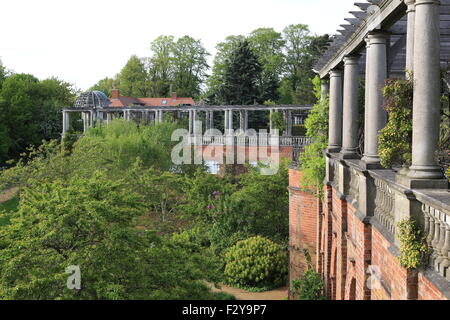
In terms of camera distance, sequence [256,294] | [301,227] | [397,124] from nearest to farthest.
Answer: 1. [397,124]
2. [301,227]
3. [256,294]

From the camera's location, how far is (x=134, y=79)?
7494 cm

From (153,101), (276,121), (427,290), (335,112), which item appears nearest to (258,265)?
(335,112)

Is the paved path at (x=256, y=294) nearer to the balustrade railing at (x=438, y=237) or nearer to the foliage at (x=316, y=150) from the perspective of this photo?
the foliage at (x=316, y=150)

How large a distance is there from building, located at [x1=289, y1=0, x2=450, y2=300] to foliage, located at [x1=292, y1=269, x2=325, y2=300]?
1.08 feet

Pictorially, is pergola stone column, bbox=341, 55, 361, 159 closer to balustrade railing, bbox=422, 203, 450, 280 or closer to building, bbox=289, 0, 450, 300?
building, bbox=289, 0, 450, 300

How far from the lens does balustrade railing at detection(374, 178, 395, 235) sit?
257 inches

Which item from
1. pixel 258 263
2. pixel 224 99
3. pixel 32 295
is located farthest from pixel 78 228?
pixel 224 99

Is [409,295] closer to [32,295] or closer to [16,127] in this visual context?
[32,295]

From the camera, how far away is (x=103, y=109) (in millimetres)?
50156

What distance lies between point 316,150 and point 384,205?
8.22m

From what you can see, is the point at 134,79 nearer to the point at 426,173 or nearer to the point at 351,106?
the point at 351,106

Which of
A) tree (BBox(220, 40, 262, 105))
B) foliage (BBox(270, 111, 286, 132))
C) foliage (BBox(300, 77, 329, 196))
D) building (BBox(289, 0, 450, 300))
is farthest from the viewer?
tree (BBox(220, 40, 262, 105))

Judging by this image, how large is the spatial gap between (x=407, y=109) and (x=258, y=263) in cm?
1490

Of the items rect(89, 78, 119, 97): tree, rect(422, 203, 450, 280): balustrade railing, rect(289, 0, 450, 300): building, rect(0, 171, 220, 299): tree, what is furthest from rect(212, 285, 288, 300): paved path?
rect(89, 78, 119, 97): tree
